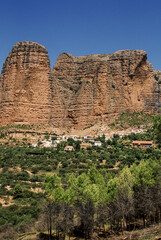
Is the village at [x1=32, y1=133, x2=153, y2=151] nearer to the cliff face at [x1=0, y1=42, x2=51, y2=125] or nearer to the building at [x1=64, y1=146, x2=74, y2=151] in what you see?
the building at [x1=64, y1=146, x2=74, y2=151]

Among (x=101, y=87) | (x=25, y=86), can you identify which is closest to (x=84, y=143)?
(x=101, y=87)

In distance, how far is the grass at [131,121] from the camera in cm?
6728

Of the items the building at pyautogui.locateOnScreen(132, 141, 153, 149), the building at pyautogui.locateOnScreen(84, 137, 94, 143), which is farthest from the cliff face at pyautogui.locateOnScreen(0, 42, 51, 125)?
the building at pyautogui.locateOnScreen(132, 141, 153, 149)

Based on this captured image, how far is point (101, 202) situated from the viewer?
20.0 meters

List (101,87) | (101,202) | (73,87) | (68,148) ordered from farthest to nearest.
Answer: (73,87)
(101,87)
(68,148)
(101,202)

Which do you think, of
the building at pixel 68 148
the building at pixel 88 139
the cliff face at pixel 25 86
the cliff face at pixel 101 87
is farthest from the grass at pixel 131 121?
the building at pixel 68 148

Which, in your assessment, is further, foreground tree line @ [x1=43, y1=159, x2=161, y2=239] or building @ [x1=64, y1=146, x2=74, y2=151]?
building @ [x1=64, y1=146, x2=74, y2=151]

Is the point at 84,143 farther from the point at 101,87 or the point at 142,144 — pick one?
the point at 101,87

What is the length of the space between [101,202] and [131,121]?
164 ft

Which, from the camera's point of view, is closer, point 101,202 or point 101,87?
point 101,202

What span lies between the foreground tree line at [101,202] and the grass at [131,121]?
45247 mm

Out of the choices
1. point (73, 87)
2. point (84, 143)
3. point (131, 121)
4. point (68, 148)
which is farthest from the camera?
point (73, 87)

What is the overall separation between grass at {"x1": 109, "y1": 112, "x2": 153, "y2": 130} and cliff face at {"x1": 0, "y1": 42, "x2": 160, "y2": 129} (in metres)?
1.68

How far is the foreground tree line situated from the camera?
1828 centimetres
